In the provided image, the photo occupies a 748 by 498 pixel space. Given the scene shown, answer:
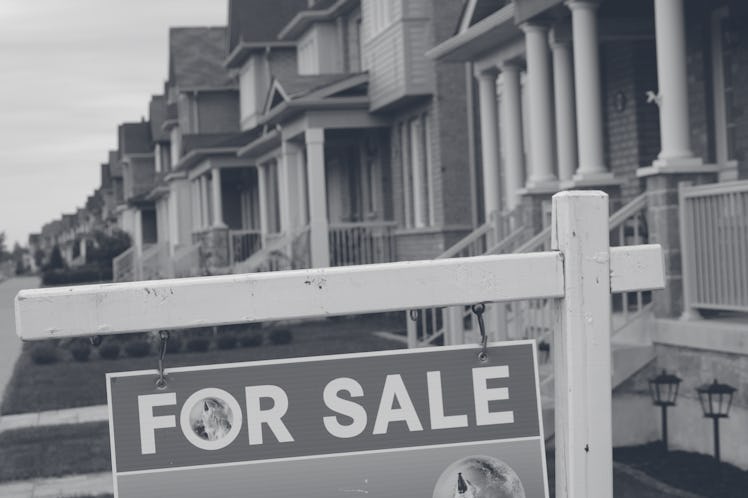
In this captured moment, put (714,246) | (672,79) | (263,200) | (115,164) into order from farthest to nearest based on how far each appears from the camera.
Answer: (115,164) < (263,200) < (672,79) < (714,246)

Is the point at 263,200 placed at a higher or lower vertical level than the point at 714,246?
higher

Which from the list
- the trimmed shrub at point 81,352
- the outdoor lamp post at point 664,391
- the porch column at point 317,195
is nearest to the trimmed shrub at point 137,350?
the trimmed shrub at point 81,352

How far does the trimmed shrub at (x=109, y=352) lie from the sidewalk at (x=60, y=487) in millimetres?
8904

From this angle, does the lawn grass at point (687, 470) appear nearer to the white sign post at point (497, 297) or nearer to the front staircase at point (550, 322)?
the front staircase at point (550, 322)

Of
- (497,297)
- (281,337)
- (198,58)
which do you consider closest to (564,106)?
(281,337)

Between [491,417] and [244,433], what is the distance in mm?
547

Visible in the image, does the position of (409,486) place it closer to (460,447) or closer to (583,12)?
(460,447)

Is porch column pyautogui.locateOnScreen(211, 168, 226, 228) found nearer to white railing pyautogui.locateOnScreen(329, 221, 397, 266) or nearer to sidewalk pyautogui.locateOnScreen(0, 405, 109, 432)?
white railing pyautogui.locateOnScreen(329, 221, 397, 266)

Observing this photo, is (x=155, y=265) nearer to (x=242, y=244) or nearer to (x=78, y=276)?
(x=242, y=244)

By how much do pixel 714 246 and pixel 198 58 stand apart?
3768cm

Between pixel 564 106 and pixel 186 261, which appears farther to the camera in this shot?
pixel 186 261

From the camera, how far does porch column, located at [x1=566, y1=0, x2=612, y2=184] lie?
1140 centimetres

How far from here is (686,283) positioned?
9547 millimetres

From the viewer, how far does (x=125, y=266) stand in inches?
1737
